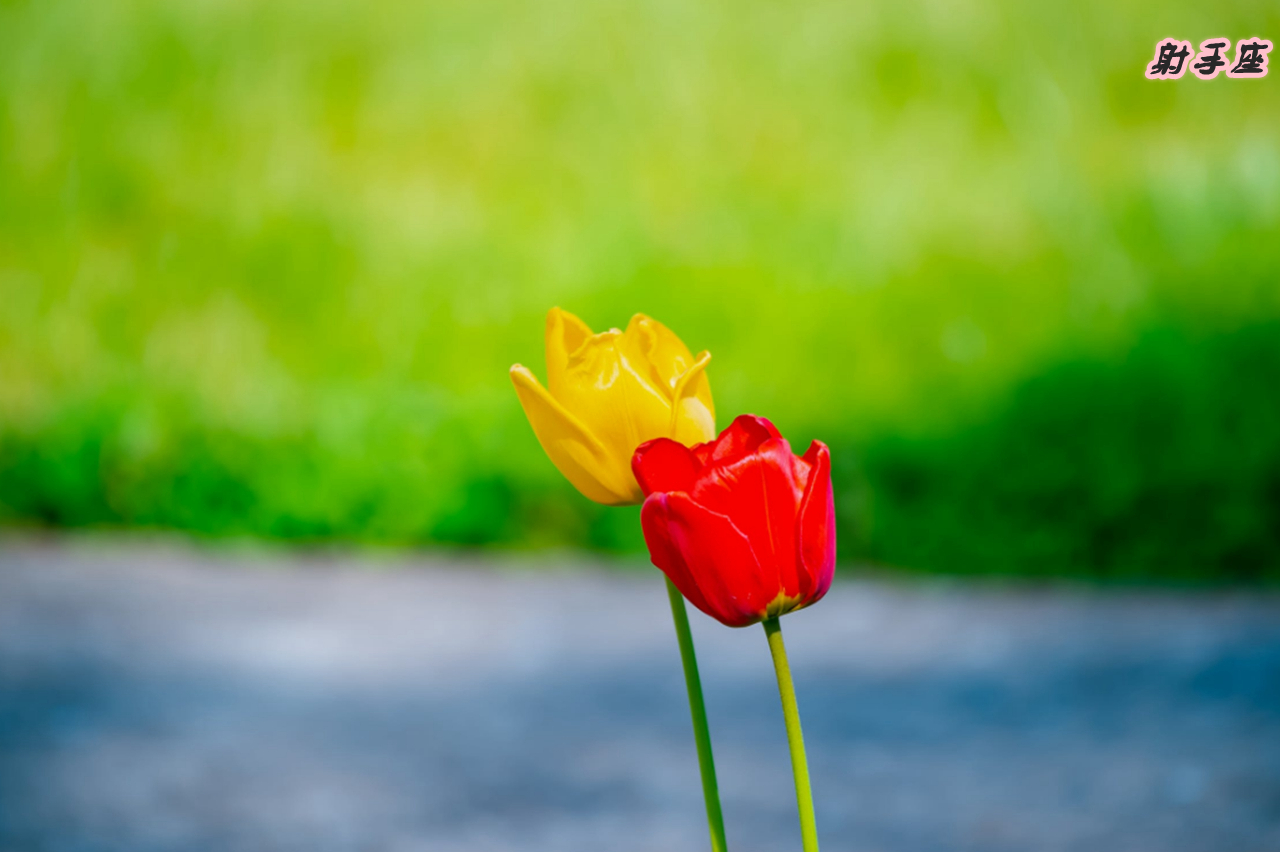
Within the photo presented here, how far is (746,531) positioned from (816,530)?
1.3 inches

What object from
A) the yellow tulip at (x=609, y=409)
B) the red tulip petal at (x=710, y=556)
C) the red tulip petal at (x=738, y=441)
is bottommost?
the red tulip petal at (x=710, y=556)

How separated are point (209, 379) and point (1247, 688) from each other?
2365mm

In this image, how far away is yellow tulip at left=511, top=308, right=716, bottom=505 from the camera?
67 cm

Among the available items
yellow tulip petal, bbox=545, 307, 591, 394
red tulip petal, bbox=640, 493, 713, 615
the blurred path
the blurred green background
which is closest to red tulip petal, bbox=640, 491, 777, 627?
red tulip petal, bbox=640, 493, 713, 615

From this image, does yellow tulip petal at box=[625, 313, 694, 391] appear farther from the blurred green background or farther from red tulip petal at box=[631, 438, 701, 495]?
the blurred green background

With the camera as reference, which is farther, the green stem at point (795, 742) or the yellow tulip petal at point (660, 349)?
the yellow tulip petal at point (660, 349)

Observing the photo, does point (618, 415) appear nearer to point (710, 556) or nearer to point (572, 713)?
point (710, 556)

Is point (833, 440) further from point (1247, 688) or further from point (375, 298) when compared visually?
point (375, 298)

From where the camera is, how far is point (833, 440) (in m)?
2.93

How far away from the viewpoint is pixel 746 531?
0.63m

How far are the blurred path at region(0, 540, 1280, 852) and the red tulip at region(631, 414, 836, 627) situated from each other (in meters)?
1.20

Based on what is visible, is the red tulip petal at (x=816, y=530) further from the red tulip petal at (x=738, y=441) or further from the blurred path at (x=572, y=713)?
the blurred path at (x=572, y=713)

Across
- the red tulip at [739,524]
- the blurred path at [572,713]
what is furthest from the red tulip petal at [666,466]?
the blurred path at [572,713]

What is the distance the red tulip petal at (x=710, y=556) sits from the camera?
0.62 m
